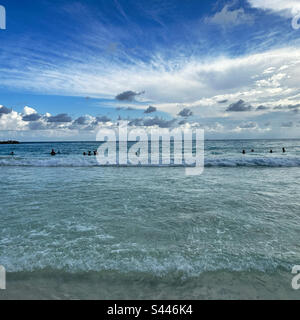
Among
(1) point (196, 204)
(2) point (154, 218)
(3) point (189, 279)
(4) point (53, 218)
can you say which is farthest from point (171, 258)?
(4) point (53, 218)

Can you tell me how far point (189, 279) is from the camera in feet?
12.0

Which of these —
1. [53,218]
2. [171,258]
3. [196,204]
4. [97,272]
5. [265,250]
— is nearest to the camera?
[97,272]

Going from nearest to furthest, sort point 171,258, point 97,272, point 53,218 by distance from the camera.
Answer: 1. point 97,272
2. point 171,258
3. point 53,218

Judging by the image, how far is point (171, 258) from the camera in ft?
14.1

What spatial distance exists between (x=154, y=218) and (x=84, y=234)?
237 cm

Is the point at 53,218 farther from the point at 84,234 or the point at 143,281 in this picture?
the point at 143,281
